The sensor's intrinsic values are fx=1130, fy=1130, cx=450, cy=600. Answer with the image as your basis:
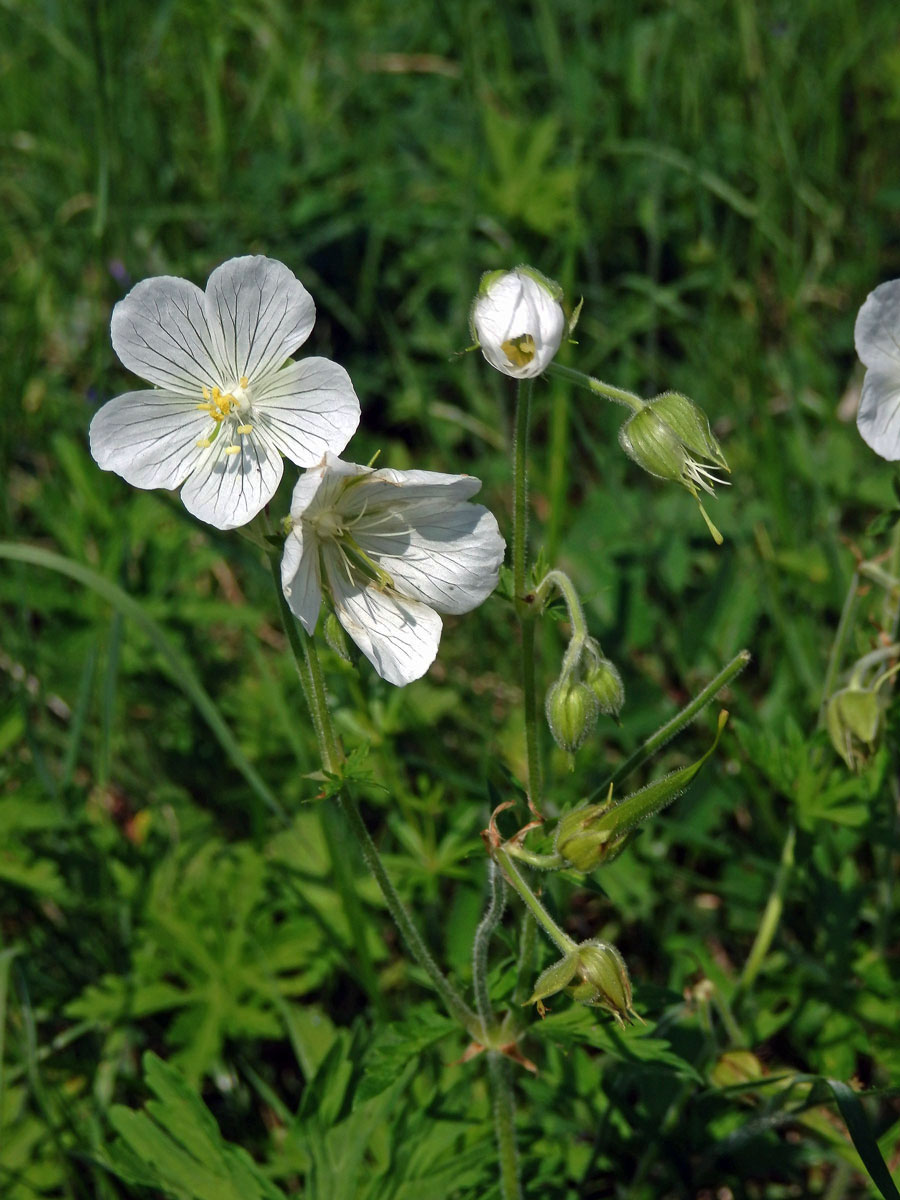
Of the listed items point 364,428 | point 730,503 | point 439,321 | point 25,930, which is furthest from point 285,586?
point 439,321

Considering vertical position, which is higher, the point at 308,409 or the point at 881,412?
the point at 308,409

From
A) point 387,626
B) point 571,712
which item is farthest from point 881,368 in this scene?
point 387,626

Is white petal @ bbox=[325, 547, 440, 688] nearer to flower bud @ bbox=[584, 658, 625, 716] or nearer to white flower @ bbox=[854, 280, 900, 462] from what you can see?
flower bud @ bbox=[584, 658, 625, 716]

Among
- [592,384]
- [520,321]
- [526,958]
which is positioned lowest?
[526,958]

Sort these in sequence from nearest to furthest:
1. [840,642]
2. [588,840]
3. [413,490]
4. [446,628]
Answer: [588,840] < [413,490] < [840,642] < [446,628]

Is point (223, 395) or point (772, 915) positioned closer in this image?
point (223, 395)

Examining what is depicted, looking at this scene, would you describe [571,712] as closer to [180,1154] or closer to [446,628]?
[180,1154]
